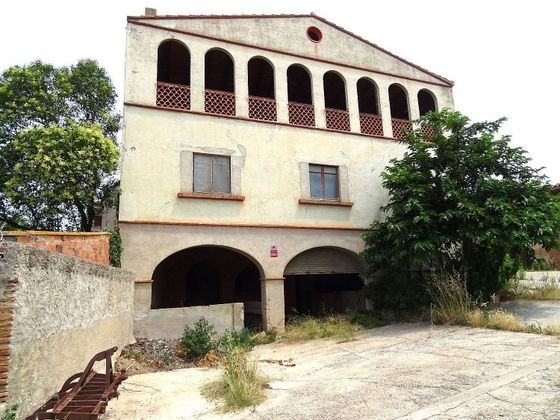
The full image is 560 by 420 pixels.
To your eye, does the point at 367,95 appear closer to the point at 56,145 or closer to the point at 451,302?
the point at 451,302

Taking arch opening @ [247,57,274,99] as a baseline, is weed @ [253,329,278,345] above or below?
below

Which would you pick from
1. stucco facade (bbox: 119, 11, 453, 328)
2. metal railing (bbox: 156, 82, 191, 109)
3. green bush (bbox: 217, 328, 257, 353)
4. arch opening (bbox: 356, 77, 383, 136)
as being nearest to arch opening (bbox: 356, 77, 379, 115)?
arch opening (bbox: 356, 77, 383, 136)

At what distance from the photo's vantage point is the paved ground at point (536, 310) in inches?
328

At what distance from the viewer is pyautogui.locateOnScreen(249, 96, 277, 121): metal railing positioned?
11719 millimetres

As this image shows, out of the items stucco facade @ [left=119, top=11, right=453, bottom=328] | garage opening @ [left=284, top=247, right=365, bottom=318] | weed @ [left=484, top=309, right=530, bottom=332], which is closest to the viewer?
weed @ [left=484, top=309, right=530, bottom=332]

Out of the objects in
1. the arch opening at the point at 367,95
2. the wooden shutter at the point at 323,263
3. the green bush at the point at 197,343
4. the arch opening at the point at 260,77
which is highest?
the arch opening at the point at 260,77

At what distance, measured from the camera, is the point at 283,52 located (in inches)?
484

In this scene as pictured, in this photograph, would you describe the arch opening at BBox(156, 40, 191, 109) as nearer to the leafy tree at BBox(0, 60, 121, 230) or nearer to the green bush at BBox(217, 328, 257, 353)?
the leafy tree at BBox(0, 60, 121, 230)

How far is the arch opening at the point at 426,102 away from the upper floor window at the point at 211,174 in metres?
7.98

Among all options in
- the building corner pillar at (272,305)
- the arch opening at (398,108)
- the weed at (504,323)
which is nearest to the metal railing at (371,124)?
the arch opening at (398,108)

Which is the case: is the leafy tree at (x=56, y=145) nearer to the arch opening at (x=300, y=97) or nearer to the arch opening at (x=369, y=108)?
the arch opening at (x=300, y=97)

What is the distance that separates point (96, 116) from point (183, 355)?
1016cm

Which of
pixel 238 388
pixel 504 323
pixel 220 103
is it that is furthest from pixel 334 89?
pixel 238 388

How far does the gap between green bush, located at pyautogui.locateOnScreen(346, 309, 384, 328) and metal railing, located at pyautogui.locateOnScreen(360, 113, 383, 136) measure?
5490mm
